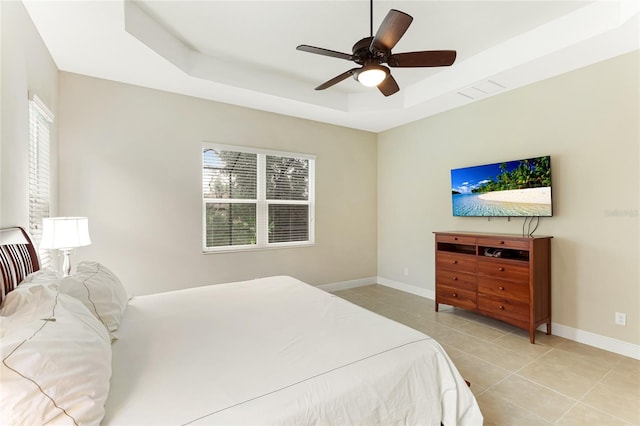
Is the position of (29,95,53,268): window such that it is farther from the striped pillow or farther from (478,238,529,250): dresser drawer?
(478,238,529,250): dresser drawer

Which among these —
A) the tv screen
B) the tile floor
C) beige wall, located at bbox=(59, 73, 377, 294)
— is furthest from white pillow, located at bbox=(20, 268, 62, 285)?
the tv screen

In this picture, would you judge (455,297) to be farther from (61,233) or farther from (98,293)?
(61,233)

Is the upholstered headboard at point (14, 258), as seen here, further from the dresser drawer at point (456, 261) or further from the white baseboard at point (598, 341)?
the white baseboard at point (598, 341)

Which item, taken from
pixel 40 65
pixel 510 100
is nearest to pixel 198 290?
pixel 40 65

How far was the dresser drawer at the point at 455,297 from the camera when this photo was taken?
11.8 ft

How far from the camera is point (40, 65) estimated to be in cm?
254

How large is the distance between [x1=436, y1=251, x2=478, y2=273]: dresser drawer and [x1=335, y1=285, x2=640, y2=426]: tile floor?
62cm

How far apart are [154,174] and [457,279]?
12.7 ft

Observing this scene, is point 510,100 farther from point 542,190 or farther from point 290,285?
point 290,285

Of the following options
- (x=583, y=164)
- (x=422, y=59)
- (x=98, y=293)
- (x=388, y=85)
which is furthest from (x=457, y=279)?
(x=98, y=293)

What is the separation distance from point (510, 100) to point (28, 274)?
4.70 meters

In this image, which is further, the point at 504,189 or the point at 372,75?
the point at 504,189

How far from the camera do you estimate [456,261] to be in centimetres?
376

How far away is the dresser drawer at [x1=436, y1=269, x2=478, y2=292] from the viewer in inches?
141
